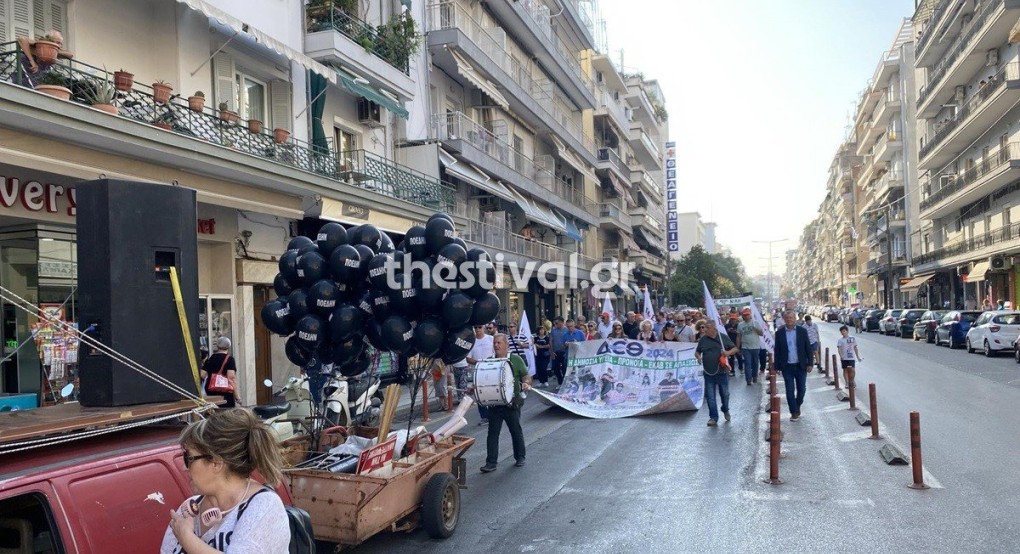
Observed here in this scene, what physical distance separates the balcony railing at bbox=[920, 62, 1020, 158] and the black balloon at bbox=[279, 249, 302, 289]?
34.5 meters

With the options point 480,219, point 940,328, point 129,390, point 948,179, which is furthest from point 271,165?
point 948,179

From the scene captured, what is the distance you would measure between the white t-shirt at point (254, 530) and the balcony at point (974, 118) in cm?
3750

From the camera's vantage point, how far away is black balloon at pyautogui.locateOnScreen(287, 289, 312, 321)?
→ 7535 millimetres

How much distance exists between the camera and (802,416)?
12328mm

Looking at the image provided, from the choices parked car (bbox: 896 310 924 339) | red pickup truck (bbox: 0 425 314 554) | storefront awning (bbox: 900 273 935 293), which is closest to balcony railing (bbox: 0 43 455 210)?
red pickup truck (bbox: 0 425 314 554)

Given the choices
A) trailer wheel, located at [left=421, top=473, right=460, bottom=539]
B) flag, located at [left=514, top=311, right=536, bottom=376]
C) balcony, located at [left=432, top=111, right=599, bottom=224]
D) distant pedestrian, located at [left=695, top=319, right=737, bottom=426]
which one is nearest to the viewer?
trailer wheel, located at [left=421, top=473, right=460, bottom=539]

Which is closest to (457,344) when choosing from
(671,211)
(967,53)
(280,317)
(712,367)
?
(280,317)

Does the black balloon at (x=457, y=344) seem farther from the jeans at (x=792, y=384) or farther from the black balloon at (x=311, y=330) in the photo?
the jeans at (x=792, y=384)

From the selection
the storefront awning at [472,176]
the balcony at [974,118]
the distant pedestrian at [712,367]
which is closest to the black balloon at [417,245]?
the distant pedestrian at [712,367]

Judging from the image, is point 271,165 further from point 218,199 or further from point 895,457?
point 895,457

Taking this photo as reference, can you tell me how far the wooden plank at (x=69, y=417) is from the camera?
3.30 metres

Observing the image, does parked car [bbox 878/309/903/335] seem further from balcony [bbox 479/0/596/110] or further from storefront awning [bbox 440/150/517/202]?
storefront awning [bbox 440/150/517/202]

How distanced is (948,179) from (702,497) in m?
47.2

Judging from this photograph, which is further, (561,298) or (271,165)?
(561,298)
